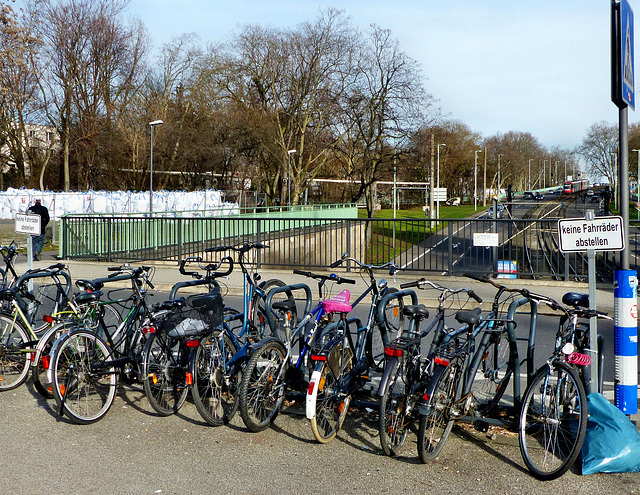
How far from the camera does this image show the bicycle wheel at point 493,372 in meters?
5.33

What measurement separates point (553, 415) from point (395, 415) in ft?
3.56

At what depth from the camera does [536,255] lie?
1521 centimetres

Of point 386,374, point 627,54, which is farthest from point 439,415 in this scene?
point 627,54

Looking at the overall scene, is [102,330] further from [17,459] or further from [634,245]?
[634,245]

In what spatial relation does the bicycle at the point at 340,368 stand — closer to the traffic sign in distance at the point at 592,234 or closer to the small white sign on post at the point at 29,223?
the traffic sign in distance at the point at 592,234

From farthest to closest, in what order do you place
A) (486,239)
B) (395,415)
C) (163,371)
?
(486,239) → (163,371) → (395,415)

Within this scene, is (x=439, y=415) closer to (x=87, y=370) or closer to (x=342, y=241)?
(x=87, y=370)

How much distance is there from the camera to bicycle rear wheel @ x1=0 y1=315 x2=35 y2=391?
20.9 feet

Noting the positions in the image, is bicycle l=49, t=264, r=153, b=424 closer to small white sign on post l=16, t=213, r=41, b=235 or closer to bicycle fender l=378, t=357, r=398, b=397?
bicycle fender l=378, t=357, r=398, b=397

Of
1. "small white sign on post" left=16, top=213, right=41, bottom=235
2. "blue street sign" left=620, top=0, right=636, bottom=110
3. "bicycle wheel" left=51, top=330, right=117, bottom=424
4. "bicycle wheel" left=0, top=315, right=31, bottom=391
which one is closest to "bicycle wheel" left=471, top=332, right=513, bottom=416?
"blue street sign" left=620, top=0, right=636, bottom=110

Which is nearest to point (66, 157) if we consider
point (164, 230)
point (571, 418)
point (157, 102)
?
point (157, 102)

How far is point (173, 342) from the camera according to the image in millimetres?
5734

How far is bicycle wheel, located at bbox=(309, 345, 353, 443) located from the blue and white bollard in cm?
210

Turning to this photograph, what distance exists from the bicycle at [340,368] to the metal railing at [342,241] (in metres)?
8.20
